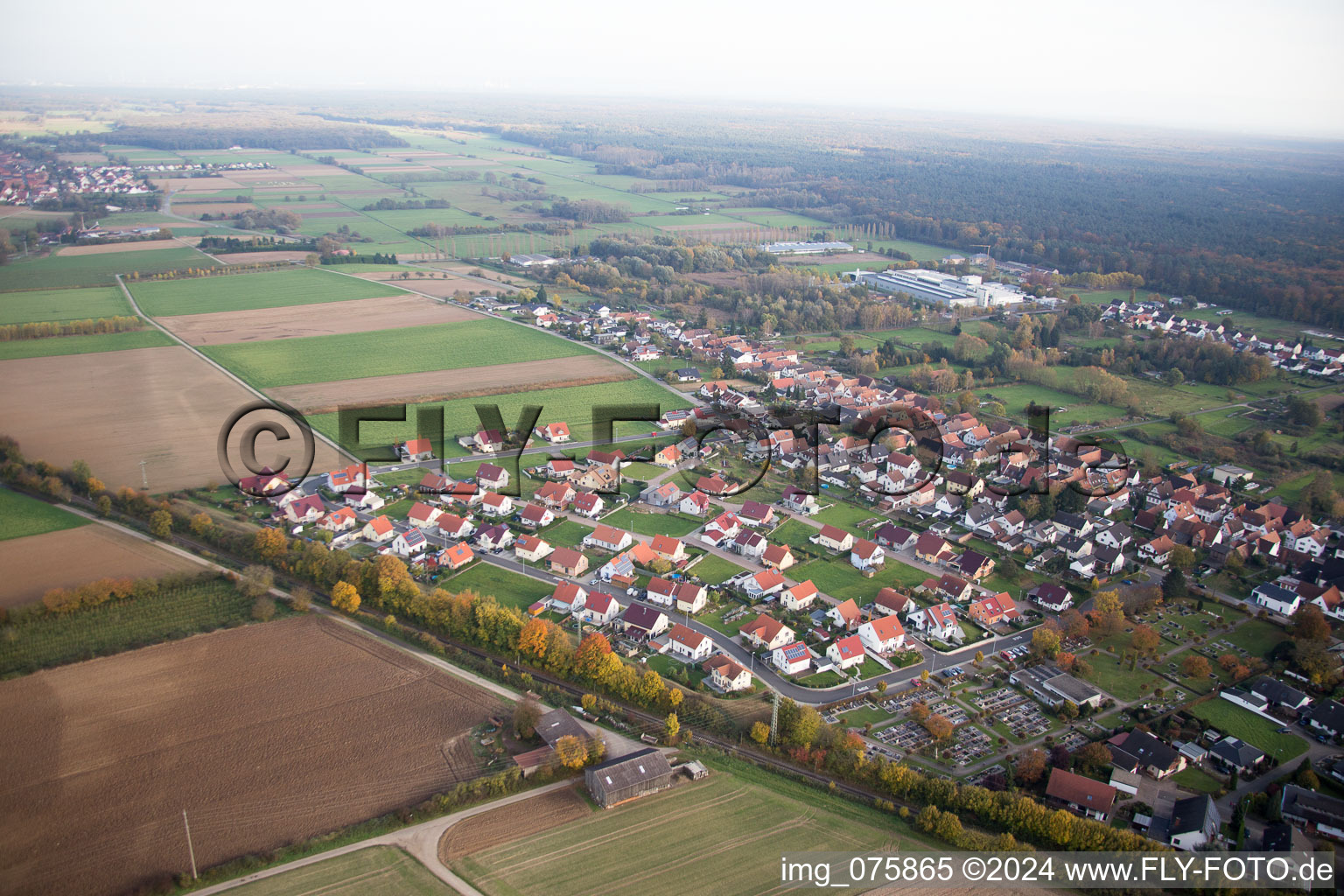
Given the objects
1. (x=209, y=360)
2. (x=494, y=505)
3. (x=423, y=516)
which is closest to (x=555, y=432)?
(x=494, y=505)

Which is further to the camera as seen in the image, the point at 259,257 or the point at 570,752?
the point at 259,257

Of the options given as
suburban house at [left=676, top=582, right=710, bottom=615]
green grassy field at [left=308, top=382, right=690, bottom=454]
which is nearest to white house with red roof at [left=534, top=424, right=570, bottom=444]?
green grassy field at [left=308, top=382, right=690, bottom=454]

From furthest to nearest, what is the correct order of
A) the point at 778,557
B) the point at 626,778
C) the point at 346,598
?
the point at 778,557 → the point at 346,598 → the point at 626,778

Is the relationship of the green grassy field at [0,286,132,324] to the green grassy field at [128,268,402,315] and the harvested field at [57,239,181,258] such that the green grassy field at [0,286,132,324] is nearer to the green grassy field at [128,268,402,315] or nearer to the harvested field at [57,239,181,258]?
the green grassy field at [128,268,402,315]

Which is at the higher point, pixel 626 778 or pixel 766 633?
pixel 766 633

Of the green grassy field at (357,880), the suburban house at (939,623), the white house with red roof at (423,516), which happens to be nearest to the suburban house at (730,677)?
the suburban house at (939,623)

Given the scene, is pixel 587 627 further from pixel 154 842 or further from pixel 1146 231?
pixel 1146 231

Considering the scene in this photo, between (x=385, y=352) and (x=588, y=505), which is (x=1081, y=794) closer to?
→ (x=588, y=505)

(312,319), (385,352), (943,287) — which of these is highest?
(943,287)
